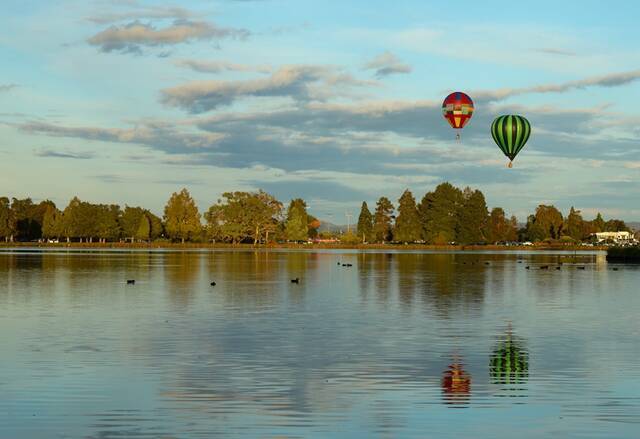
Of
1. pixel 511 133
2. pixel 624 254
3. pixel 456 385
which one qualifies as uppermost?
pixel 511 133

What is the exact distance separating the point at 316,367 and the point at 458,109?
87684 mm

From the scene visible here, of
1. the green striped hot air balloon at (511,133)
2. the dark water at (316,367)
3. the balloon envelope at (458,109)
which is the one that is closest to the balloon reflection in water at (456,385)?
the dark water at (316,367)

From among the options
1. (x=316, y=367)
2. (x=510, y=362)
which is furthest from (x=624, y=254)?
(x=316, y=367)

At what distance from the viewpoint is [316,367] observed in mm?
26875

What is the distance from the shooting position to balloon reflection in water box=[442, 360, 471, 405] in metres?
21.6

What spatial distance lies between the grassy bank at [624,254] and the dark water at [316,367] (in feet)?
309

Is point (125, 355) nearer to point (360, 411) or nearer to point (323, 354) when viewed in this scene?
point (323, 354)

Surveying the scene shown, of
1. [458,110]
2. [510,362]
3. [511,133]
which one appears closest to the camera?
[510,362]

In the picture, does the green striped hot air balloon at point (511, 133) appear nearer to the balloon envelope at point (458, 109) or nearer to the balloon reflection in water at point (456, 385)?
the balloon envelope at point (458, 109)

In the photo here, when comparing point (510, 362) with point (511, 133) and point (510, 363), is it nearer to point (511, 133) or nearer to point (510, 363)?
point (510, 363)

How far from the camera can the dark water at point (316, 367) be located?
18.8 metres

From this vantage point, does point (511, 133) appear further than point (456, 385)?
Yes

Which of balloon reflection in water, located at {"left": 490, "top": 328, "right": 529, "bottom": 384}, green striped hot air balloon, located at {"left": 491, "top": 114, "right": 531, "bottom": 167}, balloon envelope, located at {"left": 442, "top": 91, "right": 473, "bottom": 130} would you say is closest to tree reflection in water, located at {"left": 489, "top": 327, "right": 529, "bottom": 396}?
balloon reflection in water, located at {"left": 490, "top": 328, "right": 529, "bottom": 384}

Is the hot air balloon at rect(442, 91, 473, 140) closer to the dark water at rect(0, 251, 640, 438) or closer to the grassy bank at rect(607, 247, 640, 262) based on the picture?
the grassy bank at rect(607, 247, 640, 262)
